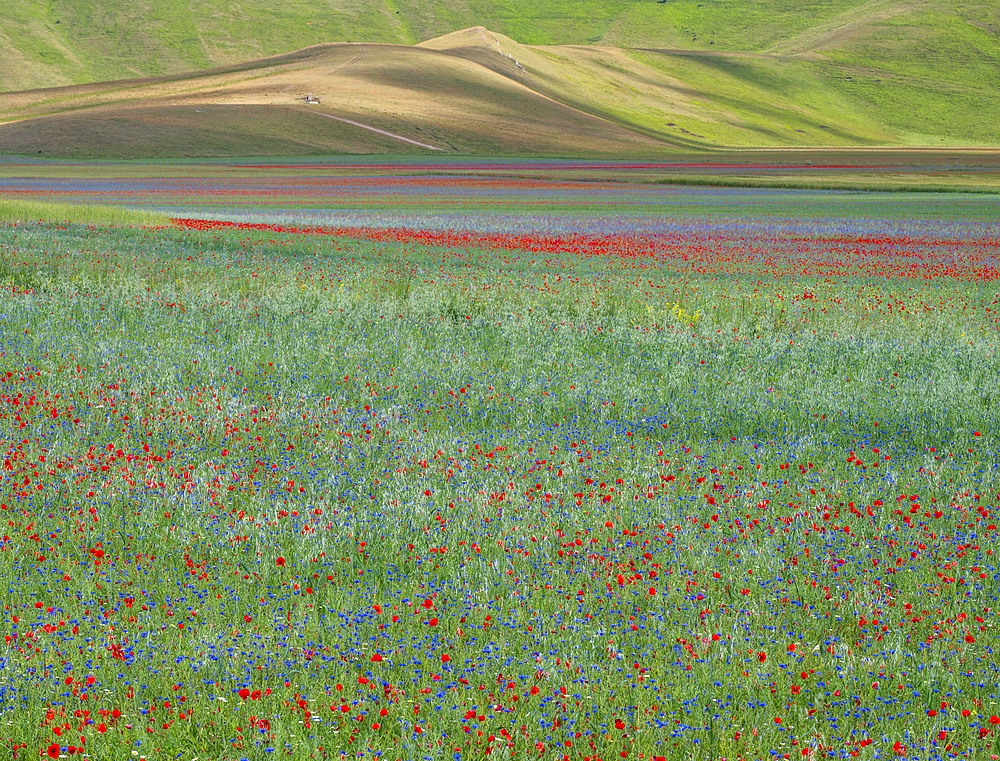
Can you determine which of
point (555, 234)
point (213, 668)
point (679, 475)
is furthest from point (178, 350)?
point (555, 234)

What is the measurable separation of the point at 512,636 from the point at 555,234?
32.1m

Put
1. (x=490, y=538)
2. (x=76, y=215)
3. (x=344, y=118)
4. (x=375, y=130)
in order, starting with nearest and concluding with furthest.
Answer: (x=490, y=538) < (x=76, y=215) < (x=375, y=130) < (x=344, y=118)

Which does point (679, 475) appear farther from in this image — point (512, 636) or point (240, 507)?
point (240, 507)

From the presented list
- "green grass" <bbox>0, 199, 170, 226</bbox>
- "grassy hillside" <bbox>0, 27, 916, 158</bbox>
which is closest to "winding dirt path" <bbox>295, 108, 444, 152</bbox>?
"grassy hillside" <bbox>0, 27, 916, 158</bbox>

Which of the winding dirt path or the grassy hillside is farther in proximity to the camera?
the winding dirt path

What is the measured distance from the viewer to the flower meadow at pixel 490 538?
4.66 metres

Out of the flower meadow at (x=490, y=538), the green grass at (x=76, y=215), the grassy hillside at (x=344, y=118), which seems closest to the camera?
the flower meadow at (x=490, y=538)

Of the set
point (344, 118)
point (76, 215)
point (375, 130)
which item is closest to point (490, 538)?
point (76, 215)

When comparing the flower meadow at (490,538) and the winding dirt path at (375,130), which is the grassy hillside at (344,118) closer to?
the winding dirt path at (375,130)

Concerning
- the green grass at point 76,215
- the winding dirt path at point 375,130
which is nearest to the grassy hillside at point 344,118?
the winding dirt path at point 375,130

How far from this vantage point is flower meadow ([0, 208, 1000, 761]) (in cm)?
466

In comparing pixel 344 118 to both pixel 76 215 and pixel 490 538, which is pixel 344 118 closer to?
pixel 76 215

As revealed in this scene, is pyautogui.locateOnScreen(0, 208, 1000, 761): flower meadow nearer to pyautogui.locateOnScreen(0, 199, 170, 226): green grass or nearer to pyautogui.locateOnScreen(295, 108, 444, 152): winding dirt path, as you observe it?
pyautogui.locateOnScreen(0, 199, 170, 226): green grass

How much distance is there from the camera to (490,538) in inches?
272
